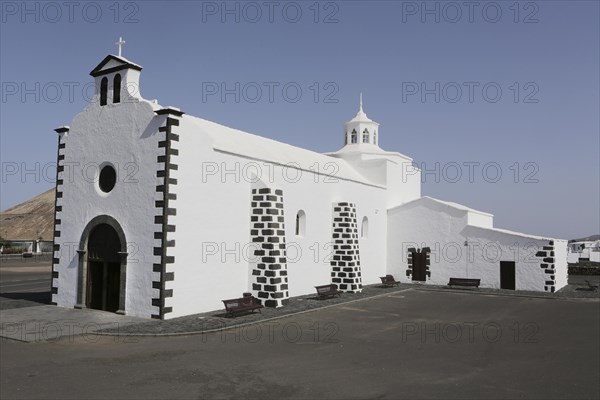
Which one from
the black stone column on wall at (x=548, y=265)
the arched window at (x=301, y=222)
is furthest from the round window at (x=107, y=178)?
the black stone column on wall at (x=548, y=265)

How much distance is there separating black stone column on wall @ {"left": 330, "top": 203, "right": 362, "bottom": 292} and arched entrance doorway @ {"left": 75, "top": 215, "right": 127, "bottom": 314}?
34.7 feet

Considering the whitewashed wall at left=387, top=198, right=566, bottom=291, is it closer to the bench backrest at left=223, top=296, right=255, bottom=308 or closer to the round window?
the bench backrest at left=223, top=296, right=255, bottom=308

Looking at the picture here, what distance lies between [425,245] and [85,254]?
18.9 m

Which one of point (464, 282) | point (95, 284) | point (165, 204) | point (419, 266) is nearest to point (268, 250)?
point (165, 204)

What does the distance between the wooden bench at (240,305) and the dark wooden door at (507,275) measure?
15345 millimetres

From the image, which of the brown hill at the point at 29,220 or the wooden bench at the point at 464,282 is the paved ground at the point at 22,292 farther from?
the brown hill at the point at 29,220

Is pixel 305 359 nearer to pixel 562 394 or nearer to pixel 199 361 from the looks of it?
pixel 199 361

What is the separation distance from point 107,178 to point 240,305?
646 cm

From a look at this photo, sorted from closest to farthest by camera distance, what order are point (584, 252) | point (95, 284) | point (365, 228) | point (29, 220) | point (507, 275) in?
point (95, 284), point (507, 275), point (365, 228), point (584, 252), point (29, 220)

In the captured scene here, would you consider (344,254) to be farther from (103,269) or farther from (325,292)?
(103,269)

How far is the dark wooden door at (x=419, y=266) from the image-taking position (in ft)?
93.1

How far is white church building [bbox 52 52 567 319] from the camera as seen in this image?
15.4 m

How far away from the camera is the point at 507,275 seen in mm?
25703

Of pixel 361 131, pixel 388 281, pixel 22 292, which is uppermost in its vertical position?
pixel 361 131
